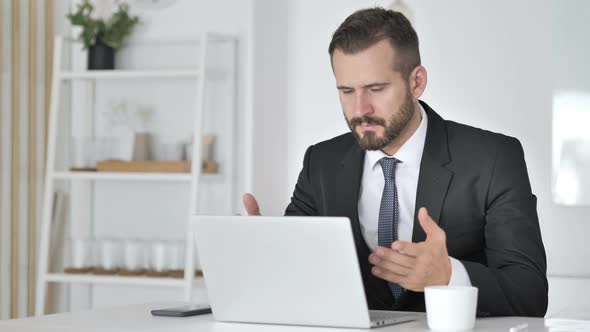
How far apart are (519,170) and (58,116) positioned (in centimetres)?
266

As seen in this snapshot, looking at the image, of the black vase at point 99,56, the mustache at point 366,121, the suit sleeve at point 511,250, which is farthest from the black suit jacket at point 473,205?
the black vase at point 99,56

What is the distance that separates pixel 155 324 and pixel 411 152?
3.00 feet

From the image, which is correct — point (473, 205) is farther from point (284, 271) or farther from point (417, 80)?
point (284, 271)

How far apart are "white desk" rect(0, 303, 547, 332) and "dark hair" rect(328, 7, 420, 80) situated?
2.45 ft

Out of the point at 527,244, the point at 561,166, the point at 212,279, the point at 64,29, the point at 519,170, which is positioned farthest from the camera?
the point at 64,29

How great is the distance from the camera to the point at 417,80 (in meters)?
2.50

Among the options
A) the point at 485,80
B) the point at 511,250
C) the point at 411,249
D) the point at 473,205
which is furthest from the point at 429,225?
the point at 485,80

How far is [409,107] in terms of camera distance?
2447 millimetres

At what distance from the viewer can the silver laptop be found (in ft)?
5.51

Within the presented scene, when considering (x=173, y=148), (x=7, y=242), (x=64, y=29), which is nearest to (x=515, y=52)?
(x=173, y=148)

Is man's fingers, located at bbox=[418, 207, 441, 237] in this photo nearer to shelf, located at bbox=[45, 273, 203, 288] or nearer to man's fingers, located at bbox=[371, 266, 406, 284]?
man's fingers, located at bbox=[371, 266, 406, 284]

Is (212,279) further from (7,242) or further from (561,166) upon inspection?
(7,242)

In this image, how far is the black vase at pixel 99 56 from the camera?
435cm

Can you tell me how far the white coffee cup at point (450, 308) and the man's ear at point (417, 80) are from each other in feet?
2.92
